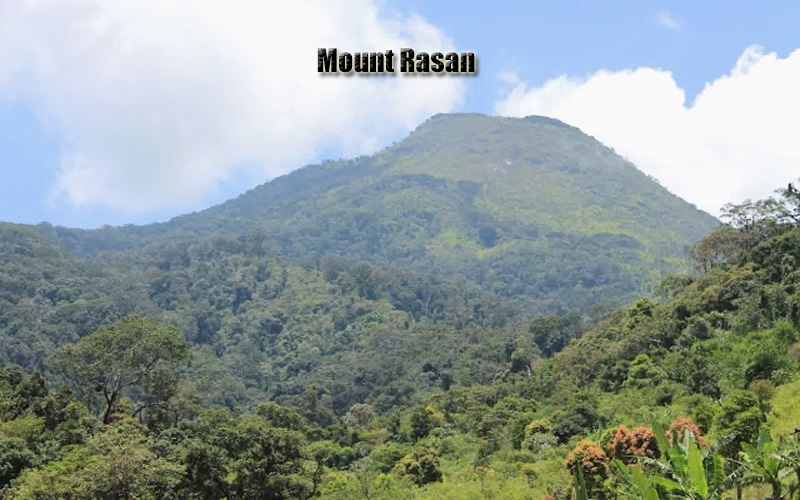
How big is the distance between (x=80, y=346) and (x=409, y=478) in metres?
14.6

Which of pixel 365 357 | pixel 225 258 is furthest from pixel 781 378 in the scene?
pixel 225 258

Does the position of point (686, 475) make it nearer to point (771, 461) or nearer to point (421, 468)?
point (771, 461)

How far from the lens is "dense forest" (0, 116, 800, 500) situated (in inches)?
918

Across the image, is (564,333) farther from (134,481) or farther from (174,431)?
(134,481)

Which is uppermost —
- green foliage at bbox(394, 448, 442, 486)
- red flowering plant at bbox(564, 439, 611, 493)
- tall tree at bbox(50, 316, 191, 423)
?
tall tree at bbox(50, 316, 191, 423)

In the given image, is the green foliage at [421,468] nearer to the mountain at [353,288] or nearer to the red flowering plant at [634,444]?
the red flowering plant at [634,444]

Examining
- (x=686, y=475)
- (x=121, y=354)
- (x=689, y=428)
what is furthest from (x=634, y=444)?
(x=121, y=354)

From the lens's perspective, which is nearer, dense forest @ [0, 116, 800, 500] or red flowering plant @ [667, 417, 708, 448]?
red flowering plant @ [667, 417, 708, 448]

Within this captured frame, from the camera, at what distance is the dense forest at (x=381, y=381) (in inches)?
918

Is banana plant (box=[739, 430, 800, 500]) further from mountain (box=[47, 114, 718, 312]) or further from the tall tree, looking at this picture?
mountain (box=[47, 114, 718, 312])

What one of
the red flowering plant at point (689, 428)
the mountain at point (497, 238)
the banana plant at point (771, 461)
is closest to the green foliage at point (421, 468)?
the red flowering plant at point (689, 428)

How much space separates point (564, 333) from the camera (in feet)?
220

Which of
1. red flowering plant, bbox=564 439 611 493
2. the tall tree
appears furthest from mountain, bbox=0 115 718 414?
red flowering plant, bbox=564 439 611 493

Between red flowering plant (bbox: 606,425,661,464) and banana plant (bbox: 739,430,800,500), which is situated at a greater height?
banana plant (bbox: 739,430,800,500)
